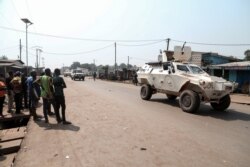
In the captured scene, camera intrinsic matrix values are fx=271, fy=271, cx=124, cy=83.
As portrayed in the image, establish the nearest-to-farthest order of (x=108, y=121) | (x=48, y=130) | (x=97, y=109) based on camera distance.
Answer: (x=48, y=130)
(x=108, y=121)
(x=97, y=109)

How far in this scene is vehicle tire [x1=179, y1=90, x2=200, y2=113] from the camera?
11320mm

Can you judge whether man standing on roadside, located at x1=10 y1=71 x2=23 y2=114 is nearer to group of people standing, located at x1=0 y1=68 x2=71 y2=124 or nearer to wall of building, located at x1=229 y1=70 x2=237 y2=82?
group of people standing, located at x1=0 y1=68 x2=71 y2=124

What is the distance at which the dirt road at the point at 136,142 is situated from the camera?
5453 mm

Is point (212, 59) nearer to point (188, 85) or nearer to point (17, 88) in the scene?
point (188, 85)

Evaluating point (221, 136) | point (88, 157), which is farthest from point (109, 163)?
point (221, 136)

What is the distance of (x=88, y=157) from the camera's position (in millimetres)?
5586

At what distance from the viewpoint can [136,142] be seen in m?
6.72

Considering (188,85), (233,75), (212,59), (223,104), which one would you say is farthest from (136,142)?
(212,59)

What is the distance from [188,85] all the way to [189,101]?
1036mm

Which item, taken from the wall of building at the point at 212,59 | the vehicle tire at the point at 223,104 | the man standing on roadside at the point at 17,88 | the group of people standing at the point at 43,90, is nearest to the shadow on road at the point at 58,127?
the group of people standing at the point at 43,90

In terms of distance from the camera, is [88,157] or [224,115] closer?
[88,157]

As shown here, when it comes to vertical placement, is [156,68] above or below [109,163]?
above

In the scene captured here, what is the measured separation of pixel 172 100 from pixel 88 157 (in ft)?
36.7

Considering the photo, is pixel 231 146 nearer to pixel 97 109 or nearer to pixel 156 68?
pixel 97 109
